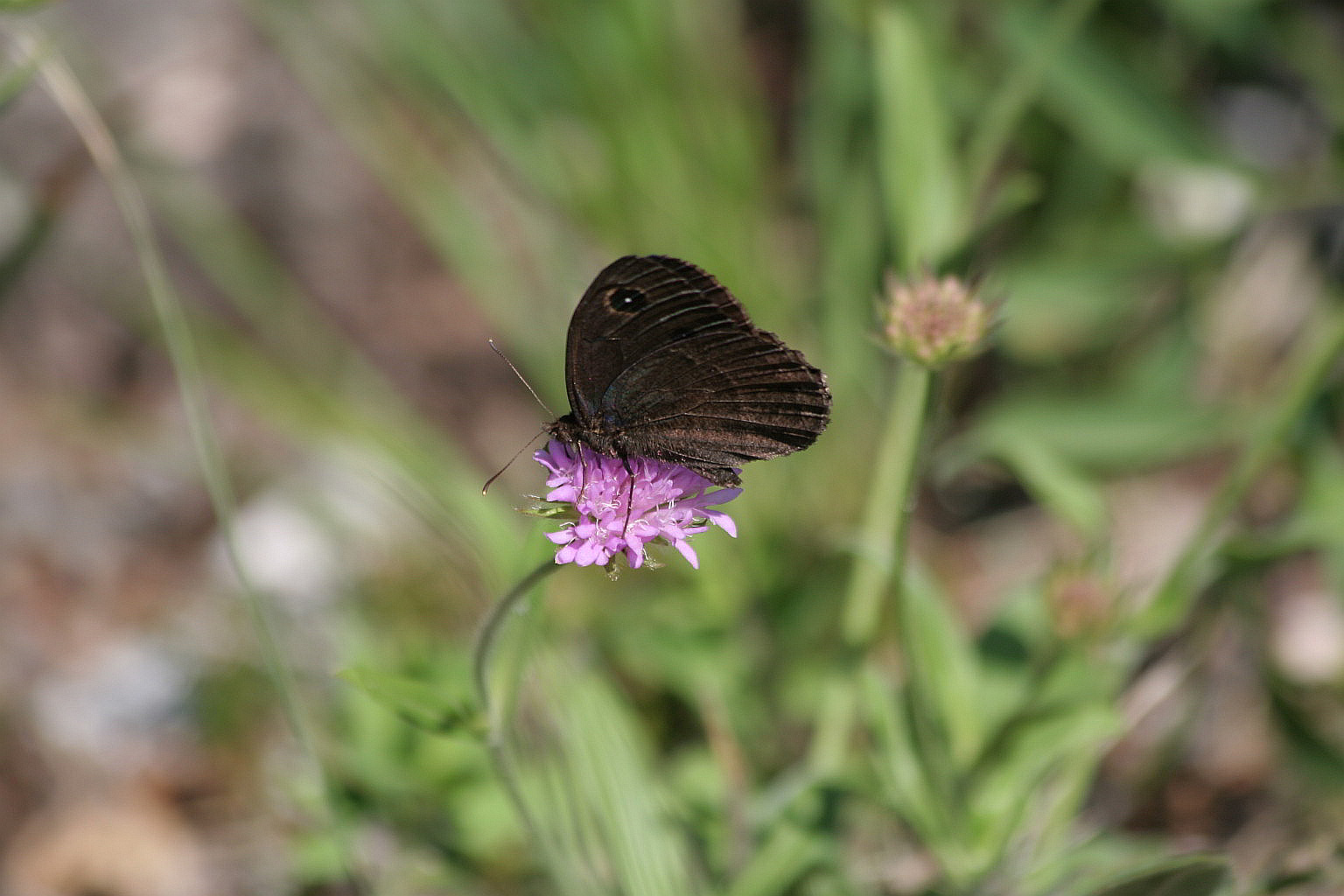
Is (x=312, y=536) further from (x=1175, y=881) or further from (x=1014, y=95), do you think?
(x=1175, y=881)

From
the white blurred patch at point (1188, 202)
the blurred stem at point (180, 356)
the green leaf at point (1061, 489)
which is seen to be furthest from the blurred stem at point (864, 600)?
the white blurred patch at point (1188, 202)

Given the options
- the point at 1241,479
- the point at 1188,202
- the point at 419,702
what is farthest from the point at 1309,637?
the point at 419,702

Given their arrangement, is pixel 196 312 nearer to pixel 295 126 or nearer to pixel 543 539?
pixel 295 126

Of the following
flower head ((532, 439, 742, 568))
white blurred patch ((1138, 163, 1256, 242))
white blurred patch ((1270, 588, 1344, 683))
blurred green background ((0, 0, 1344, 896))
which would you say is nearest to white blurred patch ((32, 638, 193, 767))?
blurred green background ((0, 0, 1344, 896))

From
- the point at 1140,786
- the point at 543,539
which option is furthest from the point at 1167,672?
the point at 543,539

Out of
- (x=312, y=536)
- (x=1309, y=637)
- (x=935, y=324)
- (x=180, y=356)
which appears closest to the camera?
(x=935, y=324)

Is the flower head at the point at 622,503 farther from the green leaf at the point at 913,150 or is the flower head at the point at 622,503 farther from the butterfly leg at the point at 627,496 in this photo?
the green leaf at the point at 913,150
